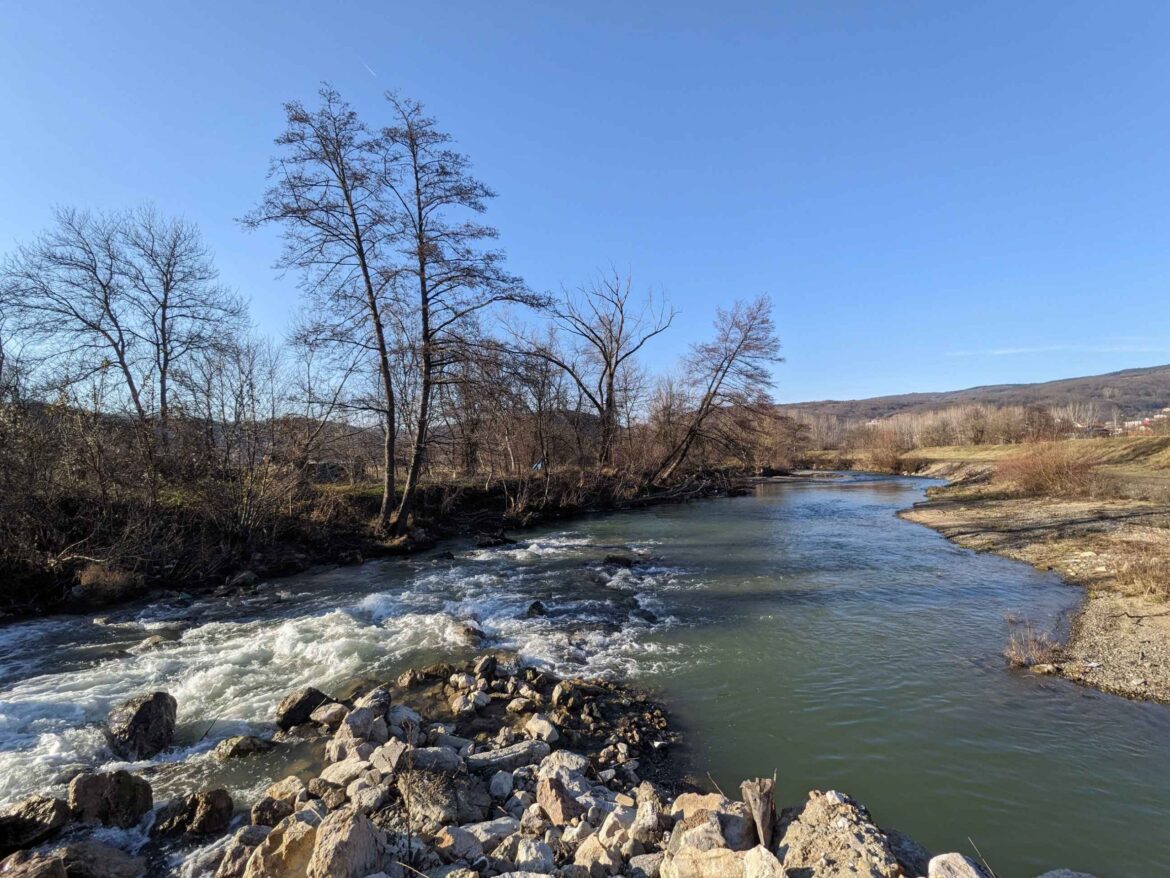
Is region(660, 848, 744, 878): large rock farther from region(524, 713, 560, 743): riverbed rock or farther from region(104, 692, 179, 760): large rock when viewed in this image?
region(104, 692, 179, 760): large rock

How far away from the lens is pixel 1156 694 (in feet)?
20.3

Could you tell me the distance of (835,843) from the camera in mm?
3064

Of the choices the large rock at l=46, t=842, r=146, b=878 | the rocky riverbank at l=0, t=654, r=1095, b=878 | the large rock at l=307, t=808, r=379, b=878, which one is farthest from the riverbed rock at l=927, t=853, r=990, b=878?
the large rock at l=46, t=842, r=146, b=878

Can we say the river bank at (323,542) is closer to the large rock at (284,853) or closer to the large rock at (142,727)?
the large rock at (142,727)

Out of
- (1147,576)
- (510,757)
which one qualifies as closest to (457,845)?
(510,757)

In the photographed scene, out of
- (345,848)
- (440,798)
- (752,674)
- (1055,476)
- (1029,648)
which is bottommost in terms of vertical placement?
(752,674)

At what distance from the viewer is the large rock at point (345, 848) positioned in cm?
309

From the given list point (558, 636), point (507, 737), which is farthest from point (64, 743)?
point (558, 636)

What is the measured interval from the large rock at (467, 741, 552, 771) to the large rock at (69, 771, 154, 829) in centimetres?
263

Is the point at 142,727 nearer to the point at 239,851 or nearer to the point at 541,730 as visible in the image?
the point at 239,851

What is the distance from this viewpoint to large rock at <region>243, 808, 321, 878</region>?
327cm

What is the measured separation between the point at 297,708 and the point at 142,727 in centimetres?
143

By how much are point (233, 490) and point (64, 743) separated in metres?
9.92

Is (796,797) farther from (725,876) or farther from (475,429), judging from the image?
(475,429)
